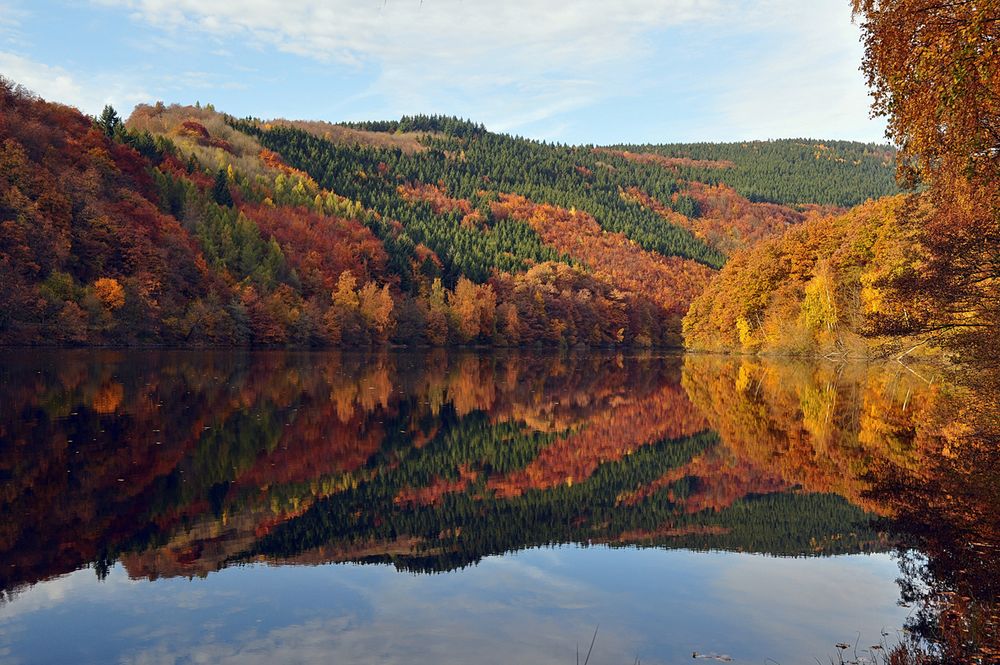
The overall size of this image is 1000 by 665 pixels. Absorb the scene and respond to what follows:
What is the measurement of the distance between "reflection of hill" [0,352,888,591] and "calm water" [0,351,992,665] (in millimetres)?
79

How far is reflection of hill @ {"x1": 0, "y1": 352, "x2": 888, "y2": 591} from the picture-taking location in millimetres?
12555

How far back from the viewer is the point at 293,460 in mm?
19047

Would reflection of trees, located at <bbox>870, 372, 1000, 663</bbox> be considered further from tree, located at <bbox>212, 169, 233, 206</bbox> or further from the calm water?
tree, located at <bbox>212, 169, 233, 206</bbox>

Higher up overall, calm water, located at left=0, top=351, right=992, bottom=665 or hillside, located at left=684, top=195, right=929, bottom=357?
hillside, located at left=684, top=195, right=929, bottom=357

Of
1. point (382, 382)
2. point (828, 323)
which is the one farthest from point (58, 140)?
point (828, 323)

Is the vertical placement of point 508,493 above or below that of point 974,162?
below

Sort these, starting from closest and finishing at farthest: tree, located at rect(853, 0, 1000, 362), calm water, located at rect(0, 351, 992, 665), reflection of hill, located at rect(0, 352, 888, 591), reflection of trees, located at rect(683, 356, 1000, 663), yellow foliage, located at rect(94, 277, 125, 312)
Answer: calm water, located at rect(0, 351, 992, 665)
reflection of trees, located at rect(683, 356, 1000, 663)
tree, located at rect(853, 0, 1000, 362)
reflection of hill, located at rect(0, 352, 888, 591)
yellow foliage, located at rect(94, 277, 125, 312)

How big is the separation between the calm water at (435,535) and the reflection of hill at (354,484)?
0.08 metres

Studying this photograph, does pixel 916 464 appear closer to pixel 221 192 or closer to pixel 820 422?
pixel 820 422

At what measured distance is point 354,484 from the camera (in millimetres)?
17234

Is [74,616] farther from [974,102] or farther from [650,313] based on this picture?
[650,313]

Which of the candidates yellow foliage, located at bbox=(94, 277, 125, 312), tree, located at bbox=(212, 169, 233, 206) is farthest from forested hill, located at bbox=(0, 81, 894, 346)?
tree, located at bbox=(212, 169, 233, 206)

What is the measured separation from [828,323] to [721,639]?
→ 243 feet

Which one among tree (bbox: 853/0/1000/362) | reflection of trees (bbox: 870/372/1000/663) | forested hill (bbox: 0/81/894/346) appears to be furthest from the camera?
forested hill (bbox: 0/81/894/346)
